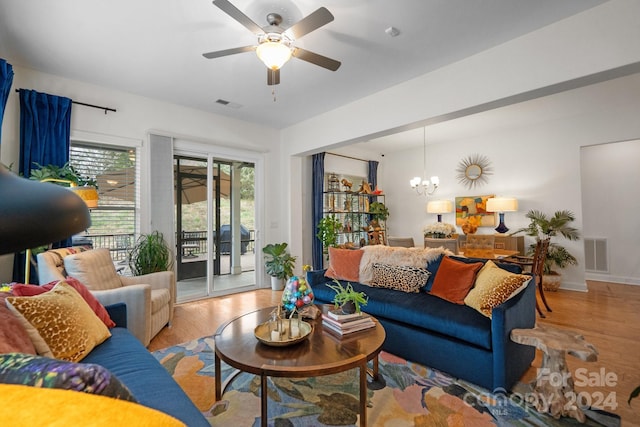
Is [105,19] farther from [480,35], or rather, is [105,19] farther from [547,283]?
[547,283]

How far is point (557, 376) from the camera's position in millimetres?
1889

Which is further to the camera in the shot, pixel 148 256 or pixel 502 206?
pixel 502 206

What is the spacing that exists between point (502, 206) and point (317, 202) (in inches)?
131

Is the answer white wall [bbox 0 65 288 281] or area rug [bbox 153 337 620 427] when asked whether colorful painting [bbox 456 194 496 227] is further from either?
area rug [bbox 153 337 620 427]

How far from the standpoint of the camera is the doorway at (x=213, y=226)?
4.63 m


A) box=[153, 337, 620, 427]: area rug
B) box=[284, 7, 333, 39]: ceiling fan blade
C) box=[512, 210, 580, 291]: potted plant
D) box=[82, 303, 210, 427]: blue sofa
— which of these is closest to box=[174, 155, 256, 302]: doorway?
box=[153, 337, 620, 427]: area rug

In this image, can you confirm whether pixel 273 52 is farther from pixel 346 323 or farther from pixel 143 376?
pixel 143 376

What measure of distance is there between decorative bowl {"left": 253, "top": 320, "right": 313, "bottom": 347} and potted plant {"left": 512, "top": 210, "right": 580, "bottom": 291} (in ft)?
15.2

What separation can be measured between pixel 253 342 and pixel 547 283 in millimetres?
5181

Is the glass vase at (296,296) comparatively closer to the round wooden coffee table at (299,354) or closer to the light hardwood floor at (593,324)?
the round wooden coffee table at (299,354)

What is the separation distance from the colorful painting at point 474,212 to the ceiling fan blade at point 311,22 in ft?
16.7

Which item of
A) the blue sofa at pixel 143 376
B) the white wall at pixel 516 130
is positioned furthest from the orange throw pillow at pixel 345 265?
the blue sofa at pixel 143 376

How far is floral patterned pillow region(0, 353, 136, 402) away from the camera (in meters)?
0.64

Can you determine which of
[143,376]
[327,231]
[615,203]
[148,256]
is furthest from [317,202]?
[615,203]
